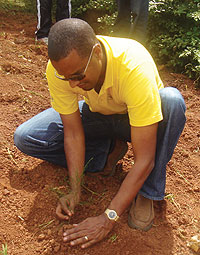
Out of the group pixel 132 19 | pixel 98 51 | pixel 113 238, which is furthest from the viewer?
pixel 132 19

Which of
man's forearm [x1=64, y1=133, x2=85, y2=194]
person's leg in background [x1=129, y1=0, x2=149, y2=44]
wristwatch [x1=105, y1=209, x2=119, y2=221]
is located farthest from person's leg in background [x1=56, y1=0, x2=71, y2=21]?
wristwatch [x1=105, y1=209, x2=119, y2=221]

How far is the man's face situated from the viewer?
1.78 m

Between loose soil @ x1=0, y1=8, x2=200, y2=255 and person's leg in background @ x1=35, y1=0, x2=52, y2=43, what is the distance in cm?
134

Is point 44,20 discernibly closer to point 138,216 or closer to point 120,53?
point 120,53

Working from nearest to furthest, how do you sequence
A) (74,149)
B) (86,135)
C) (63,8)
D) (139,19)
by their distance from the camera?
(74,149) → (86,135) → (139,19) → (63,8)

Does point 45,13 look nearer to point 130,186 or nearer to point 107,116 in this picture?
point 107,116

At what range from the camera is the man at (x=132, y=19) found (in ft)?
14.0

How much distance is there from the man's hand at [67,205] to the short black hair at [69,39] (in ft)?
3.00

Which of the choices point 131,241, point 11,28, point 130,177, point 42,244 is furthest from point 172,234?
point 11,28

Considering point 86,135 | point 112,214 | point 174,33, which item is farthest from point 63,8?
point 112,214

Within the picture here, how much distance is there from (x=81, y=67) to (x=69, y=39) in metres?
0.16

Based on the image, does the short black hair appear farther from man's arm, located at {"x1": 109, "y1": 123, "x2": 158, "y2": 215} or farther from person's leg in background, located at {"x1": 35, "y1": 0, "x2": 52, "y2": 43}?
person's leg in background, located at {"x1": 35, "y1": 0, "x2": 52, "y2": 43}

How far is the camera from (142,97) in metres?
1.82

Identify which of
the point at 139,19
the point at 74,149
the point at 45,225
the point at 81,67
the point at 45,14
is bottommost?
the point at 45,225
